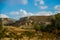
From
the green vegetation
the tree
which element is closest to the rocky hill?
the green vegetation

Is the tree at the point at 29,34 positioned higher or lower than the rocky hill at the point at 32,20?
lower

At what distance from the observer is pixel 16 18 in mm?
3305

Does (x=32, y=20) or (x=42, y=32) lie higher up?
(x=32, y=20)

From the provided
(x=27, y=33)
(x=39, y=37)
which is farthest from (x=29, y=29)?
(x=39, y=37)

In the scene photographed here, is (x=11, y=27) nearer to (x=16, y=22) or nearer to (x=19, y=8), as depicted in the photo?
(x=16, y=22)

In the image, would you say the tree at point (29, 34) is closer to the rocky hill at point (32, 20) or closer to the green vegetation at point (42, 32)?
the green vegetation at point (42, 32)

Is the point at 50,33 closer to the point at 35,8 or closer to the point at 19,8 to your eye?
the point at 35,8

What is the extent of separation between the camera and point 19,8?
3.39m

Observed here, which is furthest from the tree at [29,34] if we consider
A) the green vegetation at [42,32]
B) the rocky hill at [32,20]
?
the rocky hill at [32,20]

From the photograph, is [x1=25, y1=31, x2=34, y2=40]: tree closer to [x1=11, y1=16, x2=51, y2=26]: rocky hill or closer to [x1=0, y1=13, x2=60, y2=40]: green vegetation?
[x1=0, y1=13, x2=60, y2=40]: green vegetation

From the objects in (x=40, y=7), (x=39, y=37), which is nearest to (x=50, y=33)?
(x=39, y=37)

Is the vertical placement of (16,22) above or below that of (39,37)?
above

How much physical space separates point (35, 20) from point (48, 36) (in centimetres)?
55

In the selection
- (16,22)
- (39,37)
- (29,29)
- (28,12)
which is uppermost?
(28,12)
